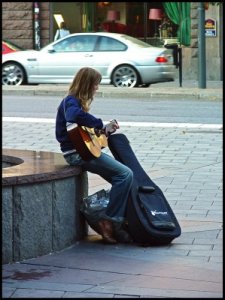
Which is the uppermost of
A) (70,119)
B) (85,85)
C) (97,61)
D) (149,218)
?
(97,61)

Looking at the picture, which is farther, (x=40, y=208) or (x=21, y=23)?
(x=21, y=23)

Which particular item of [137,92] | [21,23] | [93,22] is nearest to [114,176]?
[137,92]

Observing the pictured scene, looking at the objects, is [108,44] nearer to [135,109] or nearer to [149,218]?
[135,109]

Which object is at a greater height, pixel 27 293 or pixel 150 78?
pixel 150 78

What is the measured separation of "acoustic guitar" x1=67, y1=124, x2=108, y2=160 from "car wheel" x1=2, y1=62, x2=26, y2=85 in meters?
17.9

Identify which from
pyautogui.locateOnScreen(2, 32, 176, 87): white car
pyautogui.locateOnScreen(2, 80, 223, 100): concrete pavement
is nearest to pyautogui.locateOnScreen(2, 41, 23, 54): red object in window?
pyautogui.locateOnScreen(2, 32, 176, 87): white car

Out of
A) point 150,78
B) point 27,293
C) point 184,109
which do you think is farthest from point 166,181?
point 150,78

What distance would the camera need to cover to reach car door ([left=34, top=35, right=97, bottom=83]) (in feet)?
82.2

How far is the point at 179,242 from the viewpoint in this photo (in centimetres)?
804

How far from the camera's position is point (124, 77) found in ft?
81.7

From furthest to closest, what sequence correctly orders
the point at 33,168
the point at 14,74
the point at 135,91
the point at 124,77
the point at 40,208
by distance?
the point at 14,74 → the point at 124,77 → the point at 135,91 → the point at 33,168 → the point at 40,208

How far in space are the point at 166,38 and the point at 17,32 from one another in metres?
4.66

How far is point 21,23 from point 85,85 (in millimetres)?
23240

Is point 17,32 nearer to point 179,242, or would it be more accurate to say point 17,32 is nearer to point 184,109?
point 184,109
